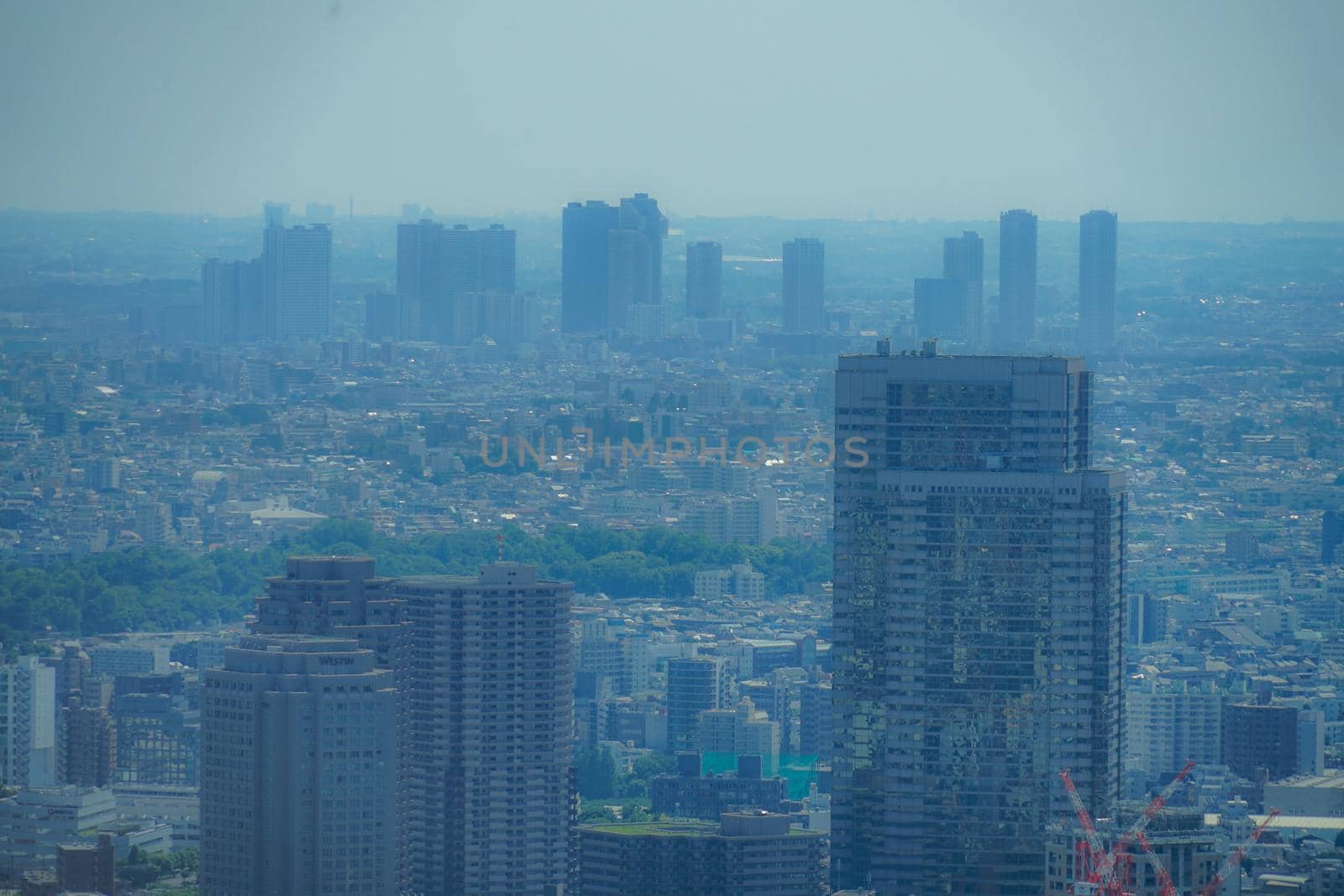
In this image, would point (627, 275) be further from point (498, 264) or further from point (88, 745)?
point (88, 745)

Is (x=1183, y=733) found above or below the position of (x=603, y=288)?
below

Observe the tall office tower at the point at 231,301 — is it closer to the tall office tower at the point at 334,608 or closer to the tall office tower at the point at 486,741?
the tall office tower at the point at 334,608

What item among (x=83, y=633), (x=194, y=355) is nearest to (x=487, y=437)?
(x=194, y=355)

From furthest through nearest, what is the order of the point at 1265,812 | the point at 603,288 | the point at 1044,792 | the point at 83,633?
the point at 603,288 < the point at 83,633 < the point at 1265,812 < the point at 1044,792

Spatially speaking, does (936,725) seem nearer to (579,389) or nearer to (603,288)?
(579,389)

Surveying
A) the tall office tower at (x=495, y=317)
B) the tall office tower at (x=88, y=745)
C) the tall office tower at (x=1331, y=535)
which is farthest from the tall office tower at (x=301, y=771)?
the tall office tower at (x=495, y=317)

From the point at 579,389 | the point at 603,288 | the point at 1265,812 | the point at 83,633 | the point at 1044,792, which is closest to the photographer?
the point at 1044,792
